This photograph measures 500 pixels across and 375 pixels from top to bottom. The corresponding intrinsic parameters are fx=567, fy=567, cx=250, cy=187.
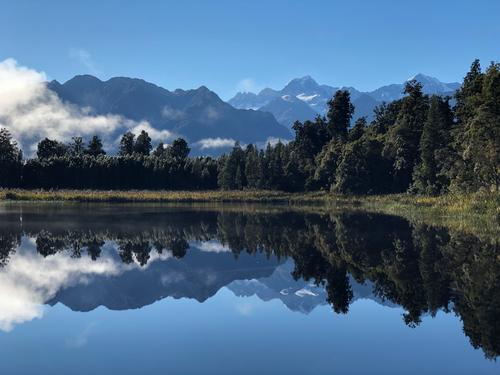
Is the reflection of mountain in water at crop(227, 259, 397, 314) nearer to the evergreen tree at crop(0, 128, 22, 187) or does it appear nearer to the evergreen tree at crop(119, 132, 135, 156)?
the evergreen tree at crop(0, 128, 22, 187)

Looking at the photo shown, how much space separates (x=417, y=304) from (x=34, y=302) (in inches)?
436

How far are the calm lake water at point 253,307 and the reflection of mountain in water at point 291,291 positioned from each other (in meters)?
0.07

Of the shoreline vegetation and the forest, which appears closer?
the shoreline vegetation

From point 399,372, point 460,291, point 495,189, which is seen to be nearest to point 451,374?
point 399,372

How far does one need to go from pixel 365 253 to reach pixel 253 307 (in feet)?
38.1

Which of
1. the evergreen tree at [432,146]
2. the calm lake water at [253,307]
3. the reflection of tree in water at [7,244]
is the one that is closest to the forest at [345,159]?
the evergreen tree at [432,146]

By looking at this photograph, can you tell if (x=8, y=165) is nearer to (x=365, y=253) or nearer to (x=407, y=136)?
(x=407, y=136)

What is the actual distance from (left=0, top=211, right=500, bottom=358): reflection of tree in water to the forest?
20.9 m

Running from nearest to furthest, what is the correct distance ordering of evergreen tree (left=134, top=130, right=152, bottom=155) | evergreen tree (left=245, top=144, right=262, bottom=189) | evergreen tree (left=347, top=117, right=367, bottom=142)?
evergreen tree (left=347, top=117, right=367, bottom=142) → evergreen tree (left=245, top=144, right=262, bottom=189) → evergreen tree (left=134, top=130, right=152, bottom=155)

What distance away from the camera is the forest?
5912 cm

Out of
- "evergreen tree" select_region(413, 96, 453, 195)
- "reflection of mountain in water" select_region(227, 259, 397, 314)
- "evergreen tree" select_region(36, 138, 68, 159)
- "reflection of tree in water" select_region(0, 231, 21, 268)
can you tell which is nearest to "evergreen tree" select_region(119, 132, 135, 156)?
"evergreen tree" select_region(36, 138, 68, 159)

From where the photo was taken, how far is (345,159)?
348 feet

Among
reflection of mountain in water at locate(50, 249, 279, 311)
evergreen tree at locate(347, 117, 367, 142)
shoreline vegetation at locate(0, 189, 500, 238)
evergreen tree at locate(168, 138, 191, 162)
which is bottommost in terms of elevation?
shoreline vegetation at locate(0, 189, 500, 238)

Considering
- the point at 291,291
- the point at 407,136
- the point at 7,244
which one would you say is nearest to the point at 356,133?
the point at 407,136
